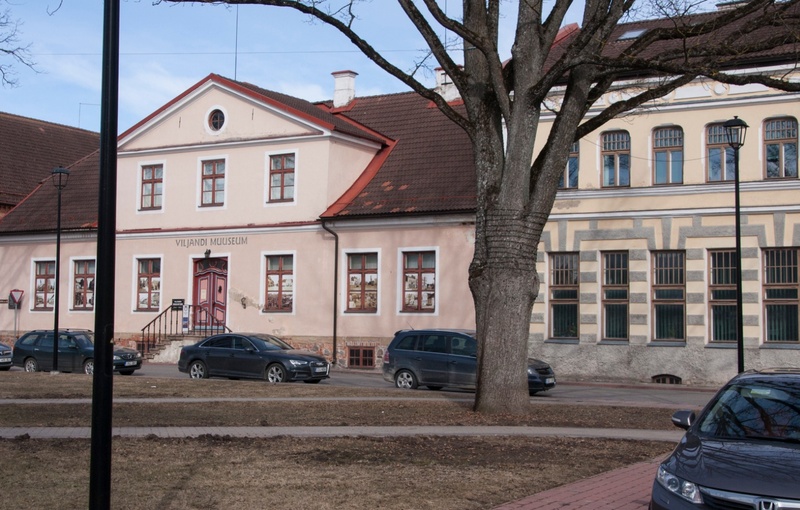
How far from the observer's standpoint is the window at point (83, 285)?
135 ft

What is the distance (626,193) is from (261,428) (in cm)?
1826

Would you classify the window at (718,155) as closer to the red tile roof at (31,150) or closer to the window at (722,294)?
the window at (722,294)

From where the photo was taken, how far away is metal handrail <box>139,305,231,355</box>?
37.8 m

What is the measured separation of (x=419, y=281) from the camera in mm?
33781

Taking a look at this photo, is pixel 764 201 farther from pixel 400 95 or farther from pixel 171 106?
pixel 171 106

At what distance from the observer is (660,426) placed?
1605 cm

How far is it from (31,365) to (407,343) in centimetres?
1318

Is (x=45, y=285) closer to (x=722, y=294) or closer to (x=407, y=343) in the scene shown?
(x=407, y=343)

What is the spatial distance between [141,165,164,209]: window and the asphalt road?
9341 millimetres

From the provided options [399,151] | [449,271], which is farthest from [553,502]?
[399,151]

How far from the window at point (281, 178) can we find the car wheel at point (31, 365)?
10.3 m

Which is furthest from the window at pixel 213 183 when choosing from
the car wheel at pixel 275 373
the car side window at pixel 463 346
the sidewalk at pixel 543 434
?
the sidewalk at pixel 543 434

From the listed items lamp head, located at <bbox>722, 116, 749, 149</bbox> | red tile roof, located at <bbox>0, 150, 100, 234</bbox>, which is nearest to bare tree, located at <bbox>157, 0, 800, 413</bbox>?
lamp head, located at <bbox>722, 116, 749, 149</bbox>

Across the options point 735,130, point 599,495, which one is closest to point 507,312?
point 599,495
